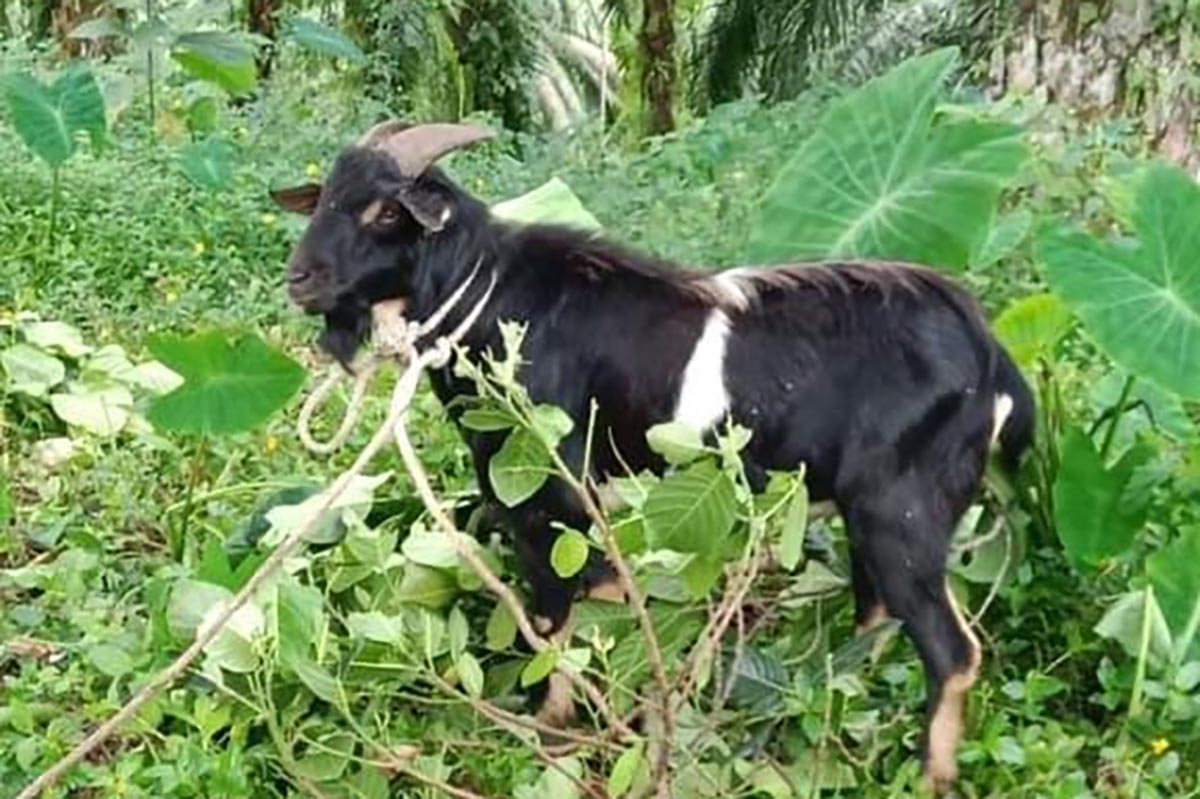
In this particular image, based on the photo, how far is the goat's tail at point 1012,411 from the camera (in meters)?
4.21

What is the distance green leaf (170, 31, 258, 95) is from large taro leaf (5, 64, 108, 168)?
1.88 feet

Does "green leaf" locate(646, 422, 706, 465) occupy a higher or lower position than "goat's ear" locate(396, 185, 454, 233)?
lower

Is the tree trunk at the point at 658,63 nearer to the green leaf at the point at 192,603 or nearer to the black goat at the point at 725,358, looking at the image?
the black goat at the point at 725,358

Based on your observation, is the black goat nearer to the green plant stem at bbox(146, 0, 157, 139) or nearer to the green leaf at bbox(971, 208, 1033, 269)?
the green leaf at bbox(971, 208, 1033, 269)

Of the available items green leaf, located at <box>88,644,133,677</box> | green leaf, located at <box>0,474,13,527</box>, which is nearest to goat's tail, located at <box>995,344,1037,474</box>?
green leaf, located at <box>88,644,133,677</box>

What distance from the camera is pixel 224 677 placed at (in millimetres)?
4250

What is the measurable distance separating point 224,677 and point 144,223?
3.73 m

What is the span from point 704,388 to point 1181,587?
3.51 ft

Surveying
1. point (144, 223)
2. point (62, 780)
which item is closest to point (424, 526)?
point (62, 780)

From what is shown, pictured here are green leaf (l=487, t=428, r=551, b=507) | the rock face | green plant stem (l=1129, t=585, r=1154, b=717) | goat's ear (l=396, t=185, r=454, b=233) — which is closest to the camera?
green leaf (l=487, t=428, r=551, b=507)

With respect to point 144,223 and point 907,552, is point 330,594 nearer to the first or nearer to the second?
point 907,552

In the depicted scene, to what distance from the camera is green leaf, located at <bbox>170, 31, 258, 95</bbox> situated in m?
7.30

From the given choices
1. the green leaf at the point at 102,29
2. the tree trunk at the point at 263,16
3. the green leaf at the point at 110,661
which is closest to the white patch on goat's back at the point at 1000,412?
the green leaf at the point at 110,661

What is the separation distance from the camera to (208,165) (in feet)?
25.3
